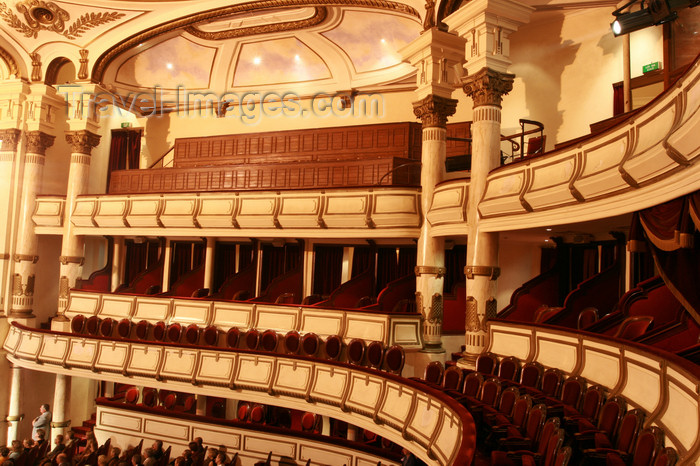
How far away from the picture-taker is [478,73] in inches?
400

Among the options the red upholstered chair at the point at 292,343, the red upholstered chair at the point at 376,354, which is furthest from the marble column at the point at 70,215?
the red upholstered chair at the point at 376,354

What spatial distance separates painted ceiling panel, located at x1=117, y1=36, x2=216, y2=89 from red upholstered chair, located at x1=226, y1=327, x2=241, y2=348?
28.2 feet

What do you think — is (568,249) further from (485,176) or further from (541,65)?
(541,65)

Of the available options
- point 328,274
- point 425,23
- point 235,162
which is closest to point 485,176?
point 425,23

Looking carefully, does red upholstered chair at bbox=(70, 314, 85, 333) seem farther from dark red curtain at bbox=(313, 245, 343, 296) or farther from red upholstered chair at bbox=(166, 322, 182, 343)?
dark red curtain at bbox=(313, 245, 343, 296)

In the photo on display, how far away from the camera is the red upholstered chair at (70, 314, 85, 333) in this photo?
1445 cm

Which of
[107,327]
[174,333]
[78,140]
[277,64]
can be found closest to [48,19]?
[78,140]

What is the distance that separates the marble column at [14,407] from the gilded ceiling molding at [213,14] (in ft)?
26.4

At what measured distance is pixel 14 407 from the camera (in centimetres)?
1535

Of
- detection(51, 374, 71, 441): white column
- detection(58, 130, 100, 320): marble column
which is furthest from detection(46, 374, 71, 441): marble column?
detection(58, 130, 100, 320): marble column

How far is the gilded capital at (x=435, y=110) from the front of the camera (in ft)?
37.7

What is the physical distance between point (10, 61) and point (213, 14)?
648cm

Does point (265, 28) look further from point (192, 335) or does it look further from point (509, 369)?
point (509, 369)

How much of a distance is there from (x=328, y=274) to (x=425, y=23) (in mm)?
6472
